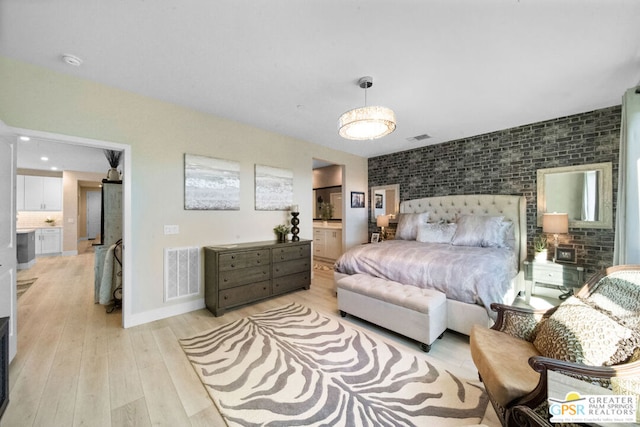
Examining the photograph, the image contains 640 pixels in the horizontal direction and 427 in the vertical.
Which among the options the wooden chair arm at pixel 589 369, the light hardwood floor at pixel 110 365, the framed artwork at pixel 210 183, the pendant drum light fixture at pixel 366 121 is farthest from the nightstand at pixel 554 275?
the framed artwork at pixel 210 183

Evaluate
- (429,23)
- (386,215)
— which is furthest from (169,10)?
(386,215)

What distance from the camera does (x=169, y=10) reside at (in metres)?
1.63

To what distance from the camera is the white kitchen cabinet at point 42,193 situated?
6594 mm

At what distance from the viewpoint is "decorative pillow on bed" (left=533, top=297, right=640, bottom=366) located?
43.8 inches

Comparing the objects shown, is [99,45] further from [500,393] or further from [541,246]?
[541,246]

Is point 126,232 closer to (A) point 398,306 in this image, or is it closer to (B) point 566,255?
(A) point 398,306

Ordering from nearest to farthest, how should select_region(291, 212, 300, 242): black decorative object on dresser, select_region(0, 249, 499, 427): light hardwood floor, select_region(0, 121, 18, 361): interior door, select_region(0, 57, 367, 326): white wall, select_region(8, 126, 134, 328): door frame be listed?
1. select_region(0, 249, 499, 427): light hardwood floor
2. select_region(0, 121, 18, 361): interior door
3. select_region(0, 57, 367, 326): white wall
4. select_region(8, 126, 134, 328): door frame
5. select_region(291, 212, 300, 242): black decorative object on dresser

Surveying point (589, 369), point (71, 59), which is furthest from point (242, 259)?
point (589, 369)

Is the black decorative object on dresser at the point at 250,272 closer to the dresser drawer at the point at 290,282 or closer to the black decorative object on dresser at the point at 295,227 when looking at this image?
the dresser drawer at the point at 290,282

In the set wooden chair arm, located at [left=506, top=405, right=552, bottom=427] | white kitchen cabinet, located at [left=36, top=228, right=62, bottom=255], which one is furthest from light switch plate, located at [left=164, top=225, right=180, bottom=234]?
white kitchen cabinet, located at [left=36, top=228, right=62, bottom=255]

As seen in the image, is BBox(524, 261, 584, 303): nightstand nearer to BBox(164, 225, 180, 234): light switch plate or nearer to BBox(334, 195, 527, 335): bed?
BBox(334, 195, 527, 335): bed

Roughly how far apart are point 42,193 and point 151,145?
6974 mm

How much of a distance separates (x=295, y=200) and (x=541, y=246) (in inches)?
156

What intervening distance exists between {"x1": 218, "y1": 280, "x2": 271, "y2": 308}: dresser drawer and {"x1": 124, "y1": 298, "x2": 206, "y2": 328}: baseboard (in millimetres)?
469
